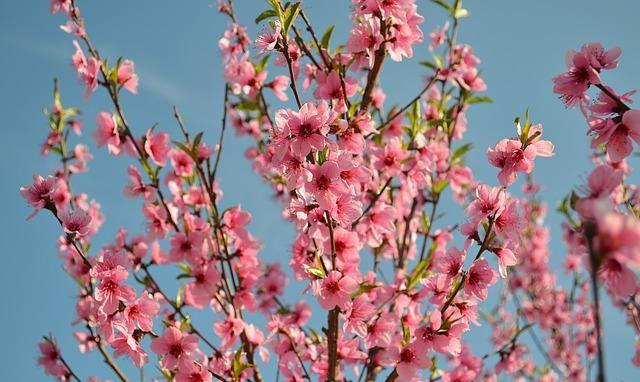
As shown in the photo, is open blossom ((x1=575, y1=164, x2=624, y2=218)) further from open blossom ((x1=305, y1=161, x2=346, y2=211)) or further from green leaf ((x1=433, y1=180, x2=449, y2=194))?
green leaf ((x1=433, y1=180, x2=449, y2=194))

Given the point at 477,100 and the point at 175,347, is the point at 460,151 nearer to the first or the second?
the point at 477,100

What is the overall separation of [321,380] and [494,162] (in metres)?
1.60

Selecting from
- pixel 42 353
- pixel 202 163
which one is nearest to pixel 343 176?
pixel 202 163

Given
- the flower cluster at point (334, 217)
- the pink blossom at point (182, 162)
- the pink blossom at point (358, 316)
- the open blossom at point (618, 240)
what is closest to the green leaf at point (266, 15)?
the flower cluster at point (334, 217)

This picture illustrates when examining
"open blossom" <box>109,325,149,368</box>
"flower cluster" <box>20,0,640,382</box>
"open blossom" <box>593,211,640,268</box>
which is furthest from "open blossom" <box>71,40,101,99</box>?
"open blossom" <box>593,211,640,268</box>

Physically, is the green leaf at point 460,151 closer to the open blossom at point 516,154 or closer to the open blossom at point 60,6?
the open blossom at point 516,154

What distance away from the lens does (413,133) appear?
10.8ft

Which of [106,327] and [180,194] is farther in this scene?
[180,194]

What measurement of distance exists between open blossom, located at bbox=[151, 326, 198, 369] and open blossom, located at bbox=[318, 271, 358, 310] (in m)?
0.71

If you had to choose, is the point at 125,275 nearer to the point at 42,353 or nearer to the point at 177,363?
the point at 177,363

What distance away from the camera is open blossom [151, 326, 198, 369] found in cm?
249

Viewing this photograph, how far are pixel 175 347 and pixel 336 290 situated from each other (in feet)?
2.89

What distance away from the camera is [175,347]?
2.53 m

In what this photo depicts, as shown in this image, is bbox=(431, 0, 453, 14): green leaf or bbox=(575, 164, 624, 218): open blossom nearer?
bbox=(575, 164, 624, 218): open blossom
